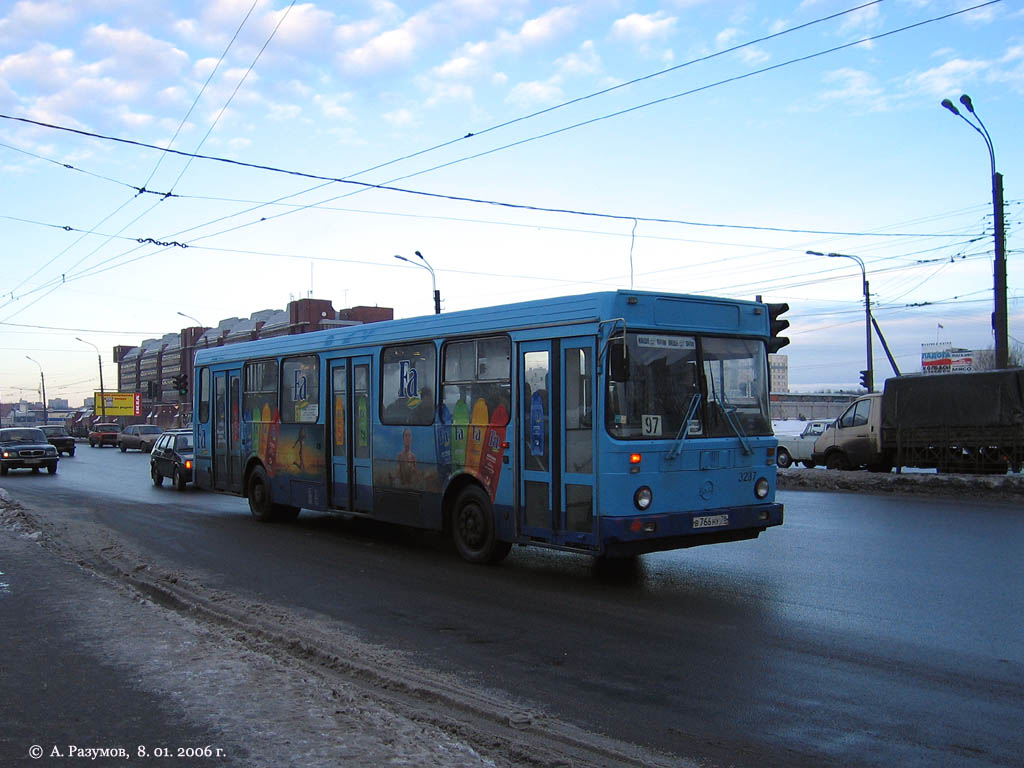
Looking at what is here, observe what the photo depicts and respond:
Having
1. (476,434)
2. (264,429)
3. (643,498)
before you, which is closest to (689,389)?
(643,498)

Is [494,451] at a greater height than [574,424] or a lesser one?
lesser

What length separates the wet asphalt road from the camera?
5.00 metres

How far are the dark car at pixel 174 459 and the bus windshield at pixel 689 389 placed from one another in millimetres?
18106

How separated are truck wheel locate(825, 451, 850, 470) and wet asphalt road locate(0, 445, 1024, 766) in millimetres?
10787

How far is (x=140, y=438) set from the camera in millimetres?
54062

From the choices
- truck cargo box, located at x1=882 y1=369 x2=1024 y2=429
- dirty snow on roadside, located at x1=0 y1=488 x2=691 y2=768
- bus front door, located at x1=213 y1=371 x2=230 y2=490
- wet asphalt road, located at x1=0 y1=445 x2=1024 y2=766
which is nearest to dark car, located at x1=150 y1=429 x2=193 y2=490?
bus front door, located at x1=213 y1=371 x2=230 y2=490

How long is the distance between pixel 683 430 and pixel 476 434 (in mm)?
2499

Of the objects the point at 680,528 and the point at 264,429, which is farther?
the point at 264,429

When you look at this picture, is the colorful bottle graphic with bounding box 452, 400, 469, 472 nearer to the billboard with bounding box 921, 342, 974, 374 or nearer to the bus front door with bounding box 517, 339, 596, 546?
the bus front door with bounding box 517, 339, 596, 546

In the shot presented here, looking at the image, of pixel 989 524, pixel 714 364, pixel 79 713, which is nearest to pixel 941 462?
pixel 989 524

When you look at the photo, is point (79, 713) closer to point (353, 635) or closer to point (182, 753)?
point (182, 753)

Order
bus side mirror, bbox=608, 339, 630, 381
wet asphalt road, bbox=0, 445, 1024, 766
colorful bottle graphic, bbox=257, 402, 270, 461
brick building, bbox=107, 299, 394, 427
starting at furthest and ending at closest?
1. brick building, bbox=107, 299, 394, 427
2. colorful bottle graphic, bbox=257, 402, 270, 461
3. bus side mirror, bbox=608, 339, 630, 381
4. wet asphalt road, bbox=0, 445, 1024, 766

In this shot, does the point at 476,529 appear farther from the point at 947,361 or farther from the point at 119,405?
the point at 947,361

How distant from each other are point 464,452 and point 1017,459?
1628 cm
